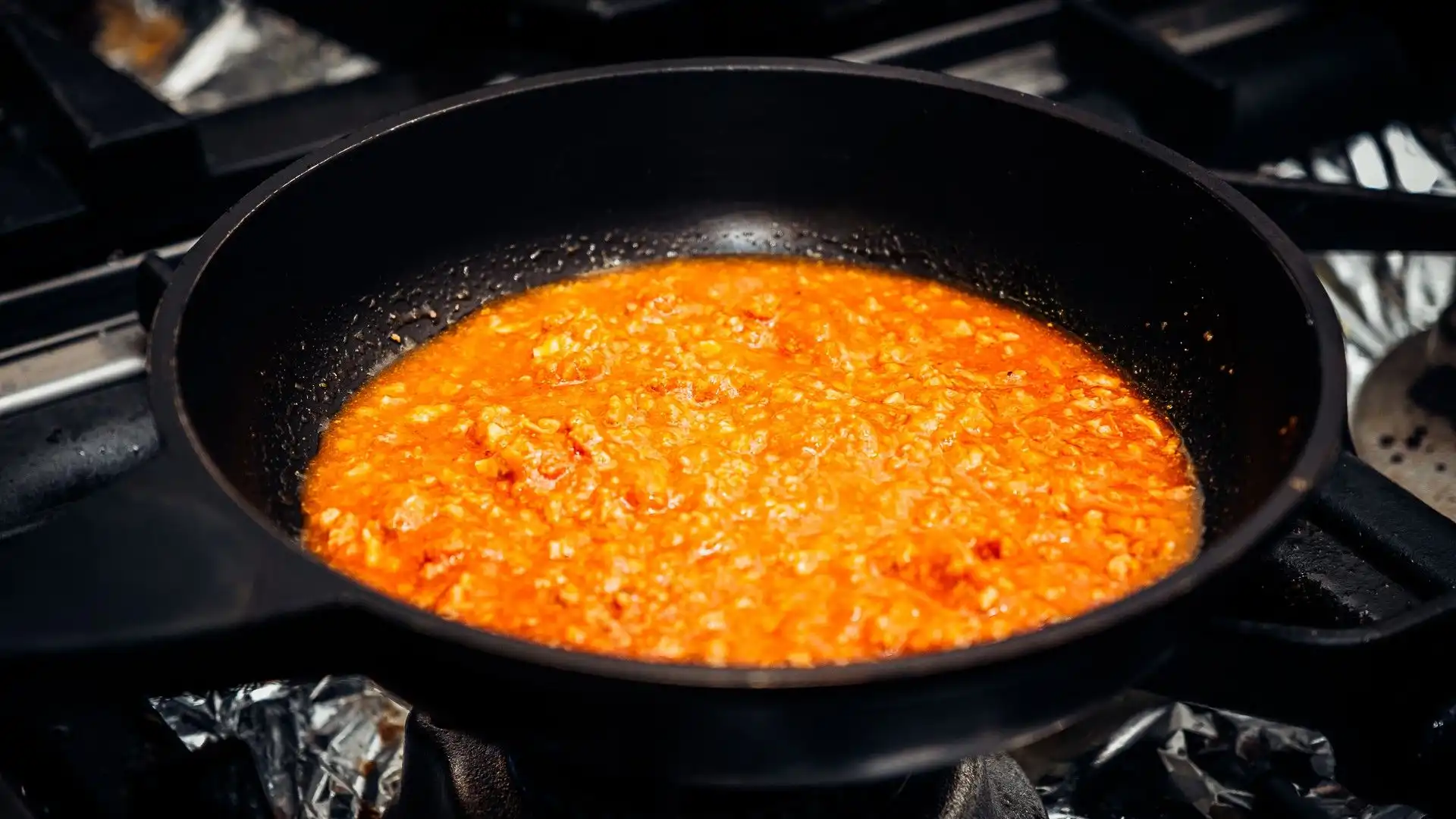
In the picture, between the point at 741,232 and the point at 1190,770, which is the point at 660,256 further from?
the point at 1190,770

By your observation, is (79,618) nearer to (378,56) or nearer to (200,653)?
(200,653)

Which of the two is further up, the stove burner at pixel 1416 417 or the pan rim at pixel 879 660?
the pan rim at pixel 879 660

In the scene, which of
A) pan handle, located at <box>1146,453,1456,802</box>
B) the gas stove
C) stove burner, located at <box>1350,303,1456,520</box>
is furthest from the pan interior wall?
stove burner, located at <box>1350,303,1456,520</box>

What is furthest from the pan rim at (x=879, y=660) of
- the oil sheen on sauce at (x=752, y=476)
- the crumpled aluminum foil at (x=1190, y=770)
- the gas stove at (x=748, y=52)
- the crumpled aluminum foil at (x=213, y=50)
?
the crumpled aluminum foil at (x=213, y=50)

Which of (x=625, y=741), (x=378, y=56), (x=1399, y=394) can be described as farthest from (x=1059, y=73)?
(x=625, y=741)

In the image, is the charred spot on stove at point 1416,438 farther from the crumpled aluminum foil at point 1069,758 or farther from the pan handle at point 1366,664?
the crumpled aluminum foil at point 1069,758
